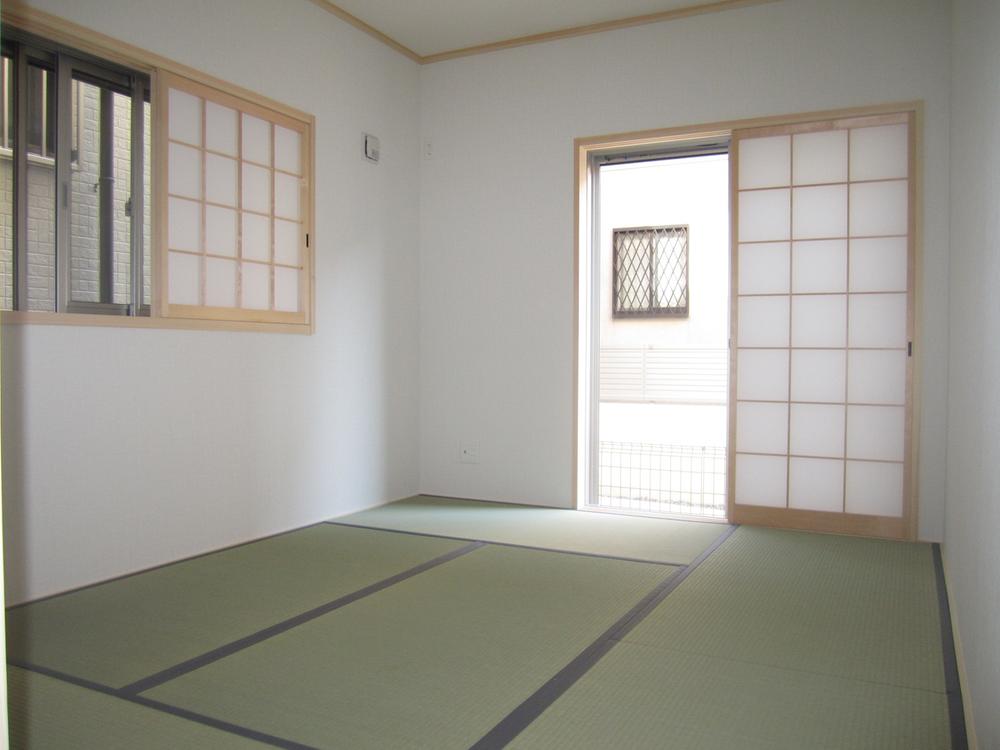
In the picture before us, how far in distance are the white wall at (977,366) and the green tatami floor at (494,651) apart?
11.5 inches

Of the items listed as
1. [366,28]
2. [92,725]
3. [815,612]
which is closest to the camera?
[92,725]

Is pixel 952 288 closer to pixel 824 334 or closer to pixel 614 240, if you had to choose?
pixel 824 334

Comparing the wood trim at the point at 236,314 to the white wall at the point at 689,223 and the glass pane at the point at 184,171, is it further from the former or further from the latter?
the white wall at the point at 689,223

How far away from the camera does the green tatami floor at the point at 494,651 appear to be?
1.99m

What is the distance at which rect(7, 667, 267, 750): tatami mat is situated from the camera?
6.23 feet

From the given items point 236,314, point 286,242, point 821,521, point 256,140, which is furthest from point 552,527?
point 256,140

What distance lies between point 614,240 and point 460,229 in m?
3.92

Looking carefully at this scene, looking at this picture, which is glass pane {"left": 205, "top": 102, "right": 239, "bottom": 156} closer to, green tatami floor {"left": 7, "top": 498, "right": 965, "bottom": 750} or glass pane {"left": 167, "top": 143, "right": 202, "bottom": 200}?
glass pane {"left": 167, "top": 143, "right": 202, "bottom": 200}

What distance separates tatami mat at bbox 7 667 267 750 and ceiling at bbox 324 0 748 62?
363 cm

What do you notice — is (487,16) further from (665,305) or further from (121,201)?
(665,305)

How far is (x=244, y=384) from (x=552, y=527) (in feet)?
5.71

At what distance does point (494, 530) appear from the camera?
4.21m

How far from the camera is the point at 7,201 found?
11.9 feet

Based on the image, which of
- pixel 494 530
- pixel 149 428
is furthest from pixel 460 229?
pixel 149 428
